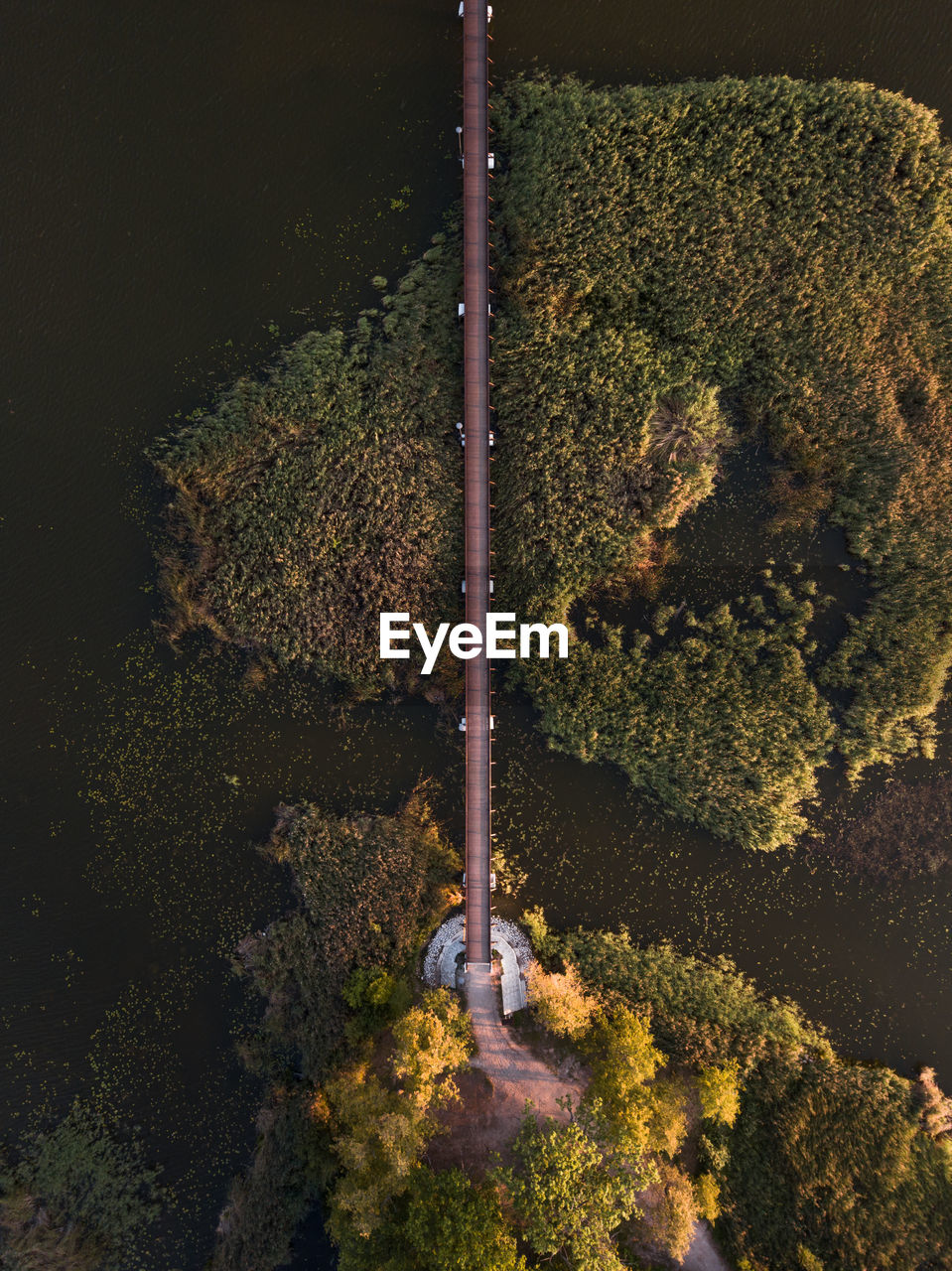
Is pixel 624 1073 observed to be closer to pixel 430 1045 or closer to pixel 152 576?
pixel 430 1045

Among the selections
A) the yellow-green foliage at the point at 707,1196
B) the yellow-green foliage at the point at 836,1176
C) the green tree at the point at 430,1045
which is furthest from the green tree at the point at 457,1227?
the yellow-green foliage at the point at 836,1176

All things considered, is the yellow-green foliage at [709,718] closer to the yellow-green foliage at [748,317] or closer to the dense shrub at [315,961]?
the yellow-green foliage at [748,317]

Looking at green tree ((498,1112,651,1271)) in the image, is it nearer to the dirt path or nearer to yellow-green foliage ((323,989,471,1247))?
the dirt path

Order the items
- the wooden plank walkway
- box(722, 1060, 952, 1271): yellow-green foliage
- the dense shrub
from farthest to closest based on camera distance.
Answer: the dense shrub
the wooden plank walkway
box(722, 1060, 952, 1271): yellow-green foliage

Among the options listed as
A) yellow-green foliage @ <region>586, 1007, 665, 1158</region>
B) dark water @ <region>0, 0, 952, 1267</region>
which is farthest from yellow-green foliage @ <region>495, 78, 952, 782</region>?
yellow-green foliage @ <region>586, 1007, 665, 1158</region>

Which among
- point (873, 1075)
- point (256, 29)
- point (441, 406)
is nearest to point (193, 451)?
point (441, 406)
